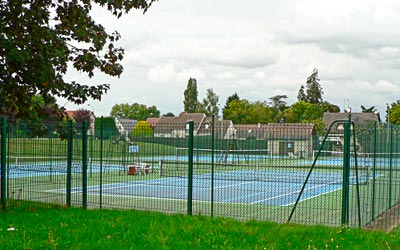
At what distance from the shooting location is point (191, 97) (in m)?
114

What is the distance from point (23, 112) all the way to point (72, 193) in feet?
9.56

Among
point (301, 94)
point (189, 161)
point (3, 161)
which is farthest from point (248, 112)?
point (3, 161)

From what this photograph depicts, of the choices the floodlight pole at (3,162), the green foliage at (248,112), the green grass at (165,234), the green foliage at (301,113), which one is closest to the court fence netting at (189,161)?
the floodlight pole at (3,162)

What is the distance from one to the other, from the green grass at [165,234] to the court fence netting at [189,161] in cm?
161

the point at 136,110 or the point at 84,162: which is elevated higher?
the point at 136,110

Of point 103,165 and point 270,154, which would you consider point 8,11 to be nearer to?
point 103,165

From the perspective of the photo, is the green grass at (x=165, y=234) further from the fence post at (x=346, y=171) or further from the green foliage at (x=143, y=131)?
the green foliage at (x=143, y=131)

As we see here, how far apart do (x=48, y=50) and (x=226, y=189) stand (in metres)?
10.2

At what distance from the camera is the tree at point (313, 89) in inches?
4951

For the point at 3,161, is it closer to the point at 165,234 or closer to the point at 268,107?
the point at 165,234

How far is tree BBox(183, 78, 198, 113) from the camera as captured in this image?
373ft

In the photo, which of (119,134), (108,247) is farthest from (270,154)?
(108,247)

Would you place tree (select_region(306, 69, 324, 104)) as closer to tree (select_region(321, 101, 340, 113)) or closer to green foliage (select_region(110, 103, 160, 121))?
tree (select_region(321, 101, 340, 113))

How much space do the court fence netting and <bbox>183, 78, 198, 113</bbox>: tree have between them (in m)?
97.7
